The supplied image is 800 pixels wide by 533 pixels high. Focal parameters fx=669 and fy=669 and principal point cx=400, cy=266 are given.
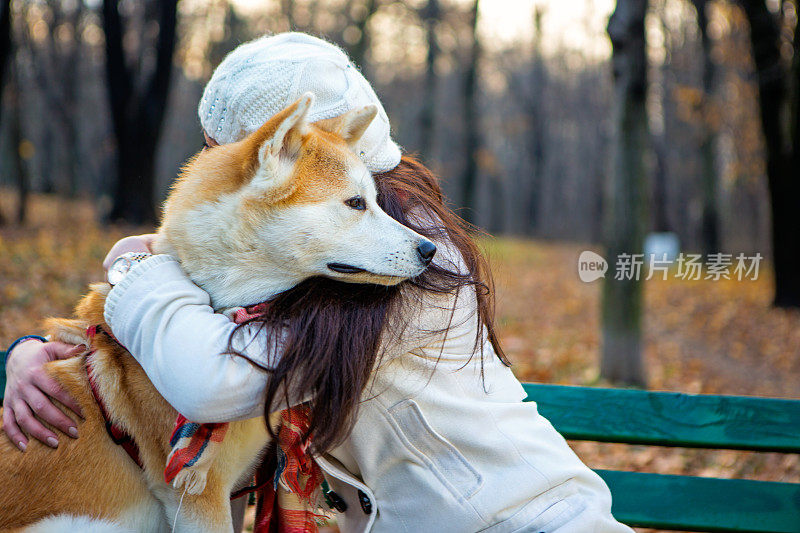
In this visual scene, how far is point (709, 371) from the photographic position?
838cm

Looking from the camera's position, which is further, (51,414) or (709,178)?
(709,178)

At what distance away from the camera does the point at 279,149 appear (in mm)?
1917

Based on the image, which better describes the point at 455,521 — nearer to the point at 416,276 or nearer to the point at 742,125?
the point at 416,276

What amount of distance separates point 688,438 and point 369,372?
5.34 ft

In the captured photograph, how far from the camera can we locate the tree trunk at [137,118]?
518 inches

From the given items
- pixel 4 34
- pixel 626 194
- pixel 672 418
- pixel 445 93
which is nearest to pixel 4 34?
A: pixel 4 34

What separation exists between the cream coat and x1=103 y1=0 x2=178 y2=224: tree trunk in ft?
40.3

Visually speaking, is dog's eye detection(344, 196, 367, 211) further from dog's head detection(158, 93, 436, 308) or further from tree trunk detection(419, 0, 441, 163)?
tree trunk detection(419, 0, 441, 163)

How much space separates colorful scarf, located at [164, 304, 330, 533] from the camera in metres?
1.82

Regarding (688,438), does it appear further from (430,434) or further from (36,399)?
(36,399)

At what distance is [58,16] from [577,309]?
20563 millimetres

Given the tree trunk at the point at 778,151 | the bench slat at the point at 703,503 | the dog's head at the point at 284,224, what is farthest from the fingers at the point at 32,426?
the tree trunk at the point at 778,151

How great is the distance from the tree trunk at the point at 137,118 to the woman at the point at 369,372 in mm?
11993

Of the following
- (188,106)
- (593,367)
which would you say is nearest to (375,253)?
(593,367)
